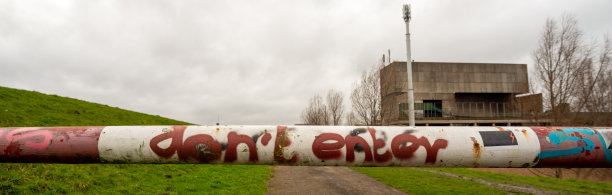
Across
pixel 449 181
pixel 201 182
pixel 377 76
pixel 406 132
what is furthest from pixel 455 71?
pixel 406 132

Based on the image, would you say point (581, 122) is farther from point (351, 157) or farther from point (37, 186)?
point (37, 186)

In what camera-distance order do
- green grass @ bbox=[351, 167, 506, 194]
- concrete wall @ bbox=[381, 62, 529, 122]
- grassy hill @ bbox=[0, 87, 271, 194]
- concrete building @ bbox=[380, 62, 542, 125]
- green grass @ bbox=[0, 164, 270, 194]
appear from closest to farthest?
1. green grass @ bbox=[0, 164, 270, 194]
2. grassy hill @ bbox=[0, 87, 271, 194]
3. green grass @ bbox=[351, 167, 506, 194]
4. concrete building @ bbox=[380, 62, 542, 125]
5. concrete wall @ bbox=[381, 62, 529, 122]

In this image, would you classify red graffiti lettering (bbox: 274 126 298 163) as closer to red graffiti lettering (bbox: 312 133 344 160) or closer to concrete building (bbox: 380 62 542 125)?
red graffiti lettering (bbox: 312 133 344 160)

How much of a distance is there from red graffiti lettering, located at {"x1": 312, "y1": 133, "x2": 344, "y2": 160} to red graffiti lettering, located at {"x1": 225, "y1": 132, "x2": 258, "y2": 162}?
0.51 meters

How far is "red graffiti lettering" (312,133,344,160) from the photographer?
239 cm

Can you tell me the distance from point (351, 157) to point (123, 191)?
692 cm

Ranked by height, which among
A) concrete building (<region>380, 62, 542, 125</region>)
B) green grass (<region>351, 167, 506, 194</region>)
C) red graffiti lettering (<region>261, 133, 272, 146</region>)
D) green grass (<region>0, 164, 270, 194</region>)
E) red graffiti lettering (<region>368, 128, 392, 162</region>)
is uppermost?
concrete building (<region>380, 62, 542, 125</region>)

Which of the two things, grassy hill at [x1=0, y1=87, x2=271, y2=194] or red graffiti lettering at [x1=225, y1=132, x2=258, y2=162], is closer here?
red graffiti lettering at [x1=225, y1=132, x2=258, y2=162]

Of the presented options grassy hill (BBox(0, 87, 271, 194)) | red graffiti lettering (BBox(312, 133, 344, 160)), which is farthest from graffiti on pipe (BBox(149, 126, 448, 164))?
grassy hill (BBox(0, 87, 271, 194))

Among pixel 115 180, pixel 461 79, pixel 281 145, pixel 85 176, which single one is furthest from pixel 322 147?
pixel 461 79

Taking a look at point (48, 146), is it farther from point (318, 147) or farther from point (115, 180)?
point (115, 180)

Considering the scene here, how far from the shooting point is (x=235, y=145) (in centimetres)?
243

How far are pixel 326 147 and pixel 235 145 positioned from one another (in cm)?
76

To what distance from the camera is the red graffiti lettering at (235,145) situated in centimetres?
242
